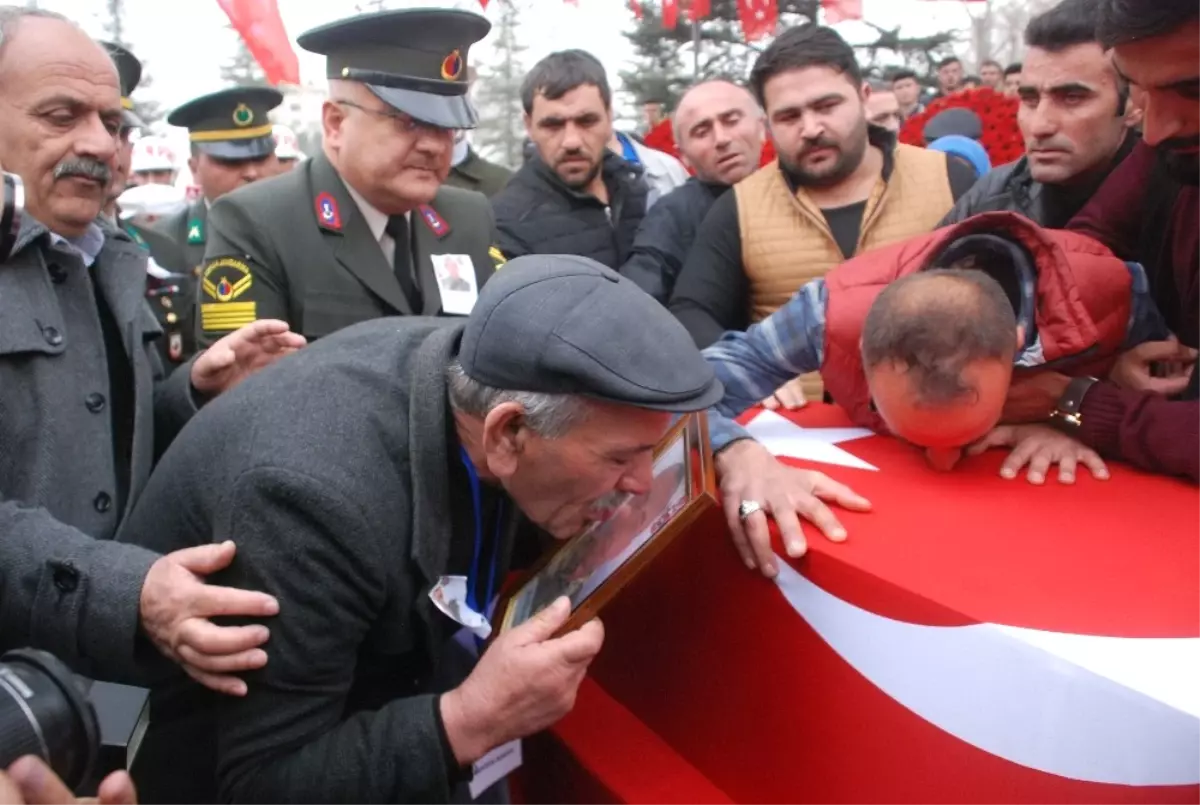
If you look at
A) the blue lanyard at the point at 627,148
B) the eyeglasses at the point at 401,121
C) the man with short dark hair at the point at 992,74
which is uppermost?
the eyeglasses at the point at 401,121

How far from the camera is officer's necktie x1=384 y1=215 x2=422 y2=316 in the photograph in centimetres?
246

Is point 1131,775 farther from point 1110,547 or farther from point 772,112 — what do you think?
point 772,112

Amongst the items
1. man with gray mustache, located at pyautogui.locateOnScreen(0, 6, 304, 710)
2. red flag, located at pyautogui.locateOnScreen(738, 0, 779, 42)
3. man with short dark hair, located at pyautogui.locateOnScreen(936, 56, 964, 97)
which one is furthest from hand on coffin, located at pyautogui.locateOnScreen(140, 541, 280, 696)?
red flag, located at pyautogui.locateOnScreen(738, 0, 779, 42)

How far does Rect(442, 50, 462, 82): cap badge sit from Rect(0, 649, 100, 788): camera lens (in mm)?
1739

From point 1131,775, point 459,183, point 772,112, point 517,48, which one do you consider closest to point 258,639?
point 1131,775

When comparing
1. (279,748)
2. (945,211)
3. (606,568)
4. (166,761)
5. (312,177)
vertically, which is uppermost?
(312,177)

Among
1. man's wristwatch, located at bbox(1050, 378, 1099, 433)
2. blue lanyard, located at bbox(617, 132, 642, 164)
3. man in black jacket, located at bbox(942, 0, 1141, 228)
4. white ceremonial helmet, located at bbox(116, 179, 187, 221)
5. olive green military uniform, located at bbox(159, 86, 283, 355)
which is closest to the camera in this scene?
man's wristwatch, located at bbox(1050, 378, 1099, 433)

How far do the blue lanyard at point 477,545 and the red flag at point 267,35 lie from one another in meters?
6.61

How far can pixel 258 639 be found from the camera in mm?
1267

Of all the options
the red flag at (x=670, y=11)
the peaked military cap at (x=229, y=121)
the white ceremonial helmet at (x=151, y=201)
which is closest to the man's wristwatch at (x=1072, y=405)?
the peaked military cap at (x=229, y=121)

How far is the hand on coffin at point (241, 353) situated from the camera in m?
1.85

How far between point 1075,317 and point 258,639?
135cm

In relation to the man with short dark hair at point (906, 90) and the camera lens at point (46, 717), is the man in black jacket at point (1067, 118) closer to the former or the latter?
the camera lens at point (46, 717)

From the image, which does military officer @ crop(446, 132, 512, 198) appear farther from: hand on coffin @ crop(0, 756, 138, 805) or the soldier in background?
hand on coffin @ crop(0, 756, 138, 805)
